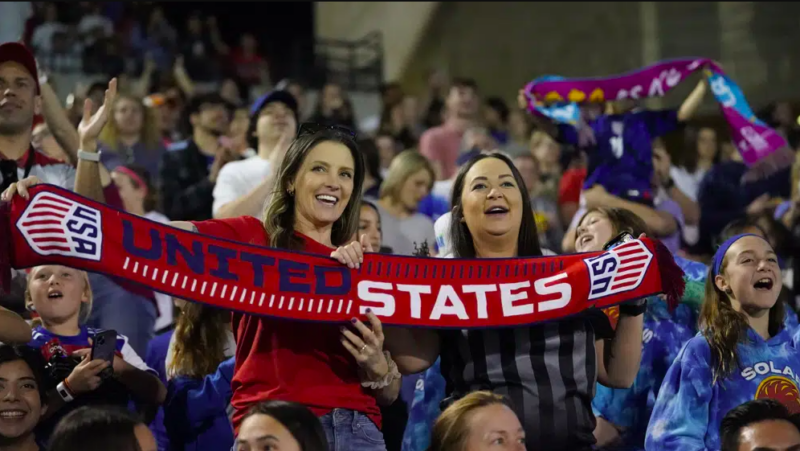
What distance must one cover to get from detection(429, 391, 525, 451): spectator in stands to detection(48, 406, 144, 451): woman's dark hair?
881 mm

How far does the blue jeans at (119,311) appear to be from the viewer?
17.8ft

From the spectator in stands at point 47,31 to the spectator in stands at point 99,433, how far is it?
416 inches

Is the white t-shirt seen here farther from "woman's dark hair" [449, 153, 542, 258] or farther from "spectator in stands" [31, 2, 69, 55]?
"spectator in stands" [31, 2, 69, 55]

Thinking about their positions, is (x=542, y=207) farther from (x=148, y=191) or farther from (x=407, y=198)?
(x=148, y=191)

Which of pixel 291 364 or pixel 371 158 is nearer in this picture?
pixel 291 364

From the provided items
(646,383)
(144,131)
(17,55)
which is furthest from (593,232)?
(144,131)

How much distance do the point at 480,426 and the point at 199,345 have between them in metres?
1.58

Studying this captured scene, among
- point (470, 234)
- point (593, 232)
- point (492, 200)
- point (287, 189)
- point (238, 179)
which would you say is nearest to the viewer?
point (287, 189)

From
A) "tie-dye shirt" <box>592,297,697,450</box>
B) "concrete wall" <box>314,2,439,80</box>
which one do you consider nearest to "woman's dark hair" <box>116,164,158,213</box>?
"tie-dye shirt" <box>592,297,697,450</box>

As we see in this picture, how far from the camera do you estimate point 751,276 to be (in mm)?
4250

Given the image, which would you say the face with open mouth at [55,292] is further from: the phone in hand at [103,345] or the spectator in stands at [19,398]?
the phone in hand at [103,345]

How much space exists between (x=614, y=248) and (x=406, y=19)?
1250 centimetres

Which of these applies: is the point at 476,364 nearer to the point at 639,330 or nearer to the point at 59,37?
the point at 639,330

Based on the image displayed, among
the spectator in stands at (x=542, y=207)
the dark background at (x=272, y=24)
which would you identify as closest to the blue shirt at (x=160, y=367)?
the spectator in stands at (x=542, y=207)
